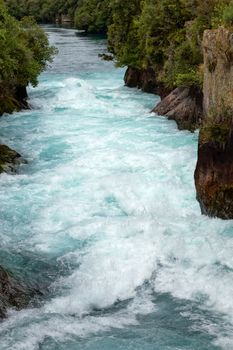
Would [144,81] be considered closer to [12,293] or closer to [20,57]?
[20,57]

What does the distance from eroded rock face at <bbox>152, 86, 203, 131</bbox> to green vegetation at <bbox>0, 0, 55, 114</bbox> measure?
8906mm

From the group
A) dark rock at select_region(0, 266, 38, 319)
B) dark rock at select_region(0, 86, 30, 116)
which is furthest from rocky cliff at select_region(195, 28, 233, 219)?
dark rock at select_region(0, 86, 30, 116)

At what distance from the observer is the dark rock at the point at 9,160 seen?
70.2 ft

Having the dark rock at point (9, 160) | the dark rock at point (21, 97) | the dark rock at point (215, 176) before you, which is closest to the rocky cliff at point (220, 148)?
the dark rock at point (215, 176)

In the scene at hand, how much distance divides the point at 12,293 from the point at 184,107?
19.1m

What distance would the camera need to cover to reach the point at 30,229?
16.2 m

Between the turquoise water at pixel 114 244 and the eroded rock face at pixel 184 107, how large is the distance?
2.71 feet

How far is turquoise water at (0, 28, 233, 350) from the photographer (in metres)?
10.9

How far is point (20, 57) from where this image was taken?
32.6 m

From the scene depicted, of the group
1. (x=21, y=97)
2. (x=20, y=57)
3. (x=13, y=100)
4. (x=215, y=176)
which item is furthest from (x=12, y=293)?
(x=21, y=97)

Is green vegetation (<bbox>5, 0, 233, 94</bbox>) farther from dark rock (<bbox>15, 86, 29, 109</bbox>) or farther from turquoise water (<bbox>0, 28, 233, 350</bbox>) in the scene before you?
dark rock (<bbox>15, 86, 29, 109</bbox>)

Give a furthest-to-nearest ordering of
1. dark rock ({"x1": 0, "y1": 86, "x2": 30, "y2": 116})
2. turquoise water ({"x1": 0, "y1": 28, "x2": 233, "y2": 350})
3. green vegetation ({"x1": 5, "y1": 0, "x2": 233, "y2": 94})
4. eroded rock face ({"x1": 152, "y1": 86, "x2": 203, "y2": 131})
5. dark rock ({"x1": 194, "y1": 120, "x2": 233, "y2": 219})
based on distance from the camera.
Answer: dark rock ({"x1": 0, "y1": 86, "x2": 30, "y2": 116}), eroded rock face ({"x1": 152, "y1": 86, "x2": 203, "y2": 131}), green vegetation ({"x1": 5, "y1": 0, "x2": 233, "y2": 94}), dark rock ({"x1": 194, "y1": 120, "x2": 233, "y2": 219}), turquoise water ({"x1": 0, "y1": 28, "x2": 233, "y2": 350})

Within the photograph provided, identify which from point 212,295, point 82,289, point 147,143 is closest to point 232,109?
point 212,295

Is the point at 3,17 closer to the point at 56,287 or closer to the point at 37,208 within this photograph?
the point at 37,208
